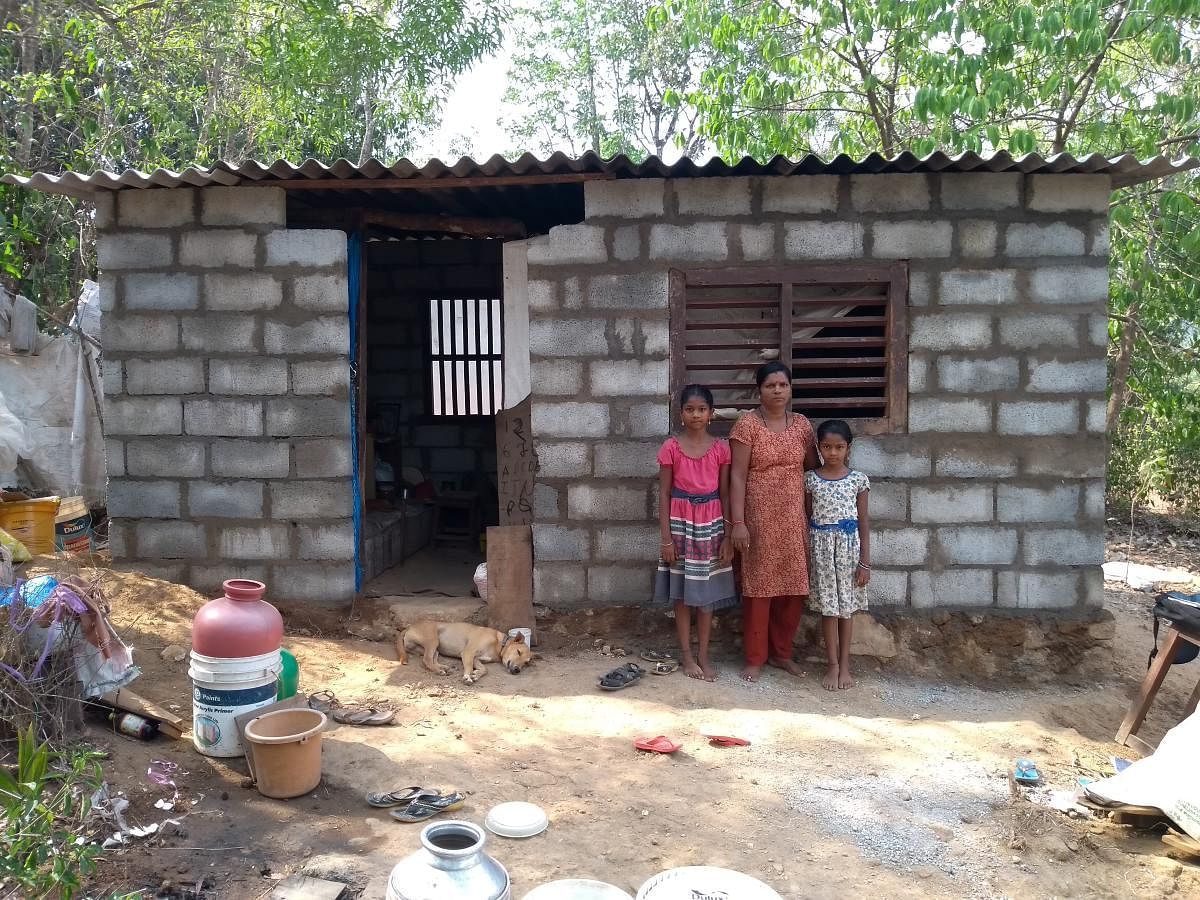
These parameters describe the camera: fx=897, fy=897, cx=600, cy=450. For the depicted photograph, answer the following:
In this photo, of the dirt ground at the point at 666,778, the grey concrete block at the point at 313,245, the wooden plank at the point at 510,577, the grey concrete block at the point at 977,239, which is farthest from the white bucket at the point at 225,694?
the grey concrete block at the point at 977,239

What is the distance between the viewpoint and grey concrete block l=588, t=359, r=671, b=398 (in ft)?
→ 18.1

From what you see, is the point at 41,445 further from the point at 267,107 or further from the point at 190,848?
the point at 190,848

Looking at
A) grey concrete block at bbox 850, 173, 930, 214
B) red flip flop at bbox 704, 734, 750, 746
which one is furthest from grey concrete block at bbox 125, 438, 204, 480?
grey concrete block at bbox 850, 173, 930, 214

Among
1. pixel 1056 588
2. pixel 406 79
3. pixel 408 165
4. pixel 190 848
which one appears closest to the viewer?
pixel 190 848

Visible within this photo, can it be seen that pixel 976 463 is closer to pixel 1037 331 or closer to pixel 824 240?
pixel 1037 331

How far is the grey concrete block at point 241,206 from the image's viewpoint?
5586mm

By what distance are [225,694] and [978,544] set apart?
4.30m

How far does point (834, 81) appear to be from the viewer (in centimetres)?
1055

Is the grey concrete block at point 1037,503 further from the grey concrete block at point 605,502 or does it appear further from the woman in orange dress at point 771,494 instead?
the grey concrete block at point 605,502

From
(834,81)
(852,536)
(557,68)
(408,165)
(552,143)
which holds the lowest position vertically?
(852,536)

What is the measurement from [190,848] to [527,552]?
9.28 ft

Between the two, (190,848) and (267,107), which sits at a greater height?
(267,107)

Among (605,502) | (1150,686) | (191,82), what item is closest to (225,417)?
(605,502)

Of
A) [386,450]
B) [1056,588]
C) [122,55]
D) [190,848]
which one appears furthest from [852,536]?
[122,55]
